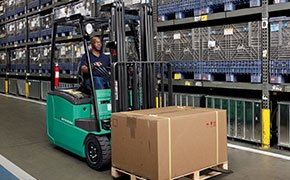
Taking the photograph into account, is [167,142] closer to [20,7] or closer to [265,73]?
[265,73]

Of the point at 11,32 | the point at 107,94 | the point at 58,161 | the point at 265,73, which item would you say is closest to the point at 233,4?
the point at 265,73

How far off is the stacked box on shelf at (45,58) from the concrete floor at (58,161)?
4.40 metres

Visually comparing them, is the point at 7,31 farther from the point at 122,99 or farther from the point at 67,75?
the point at 122,99

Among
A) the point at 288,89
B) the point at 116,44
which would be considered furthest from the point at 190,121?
the point at 288,89

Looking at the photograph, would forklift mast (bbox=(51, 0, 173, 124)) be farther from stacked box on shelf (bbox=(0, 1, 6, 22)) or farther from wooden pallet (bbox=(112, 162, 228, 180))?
stacked box on shelf (bbox=(0, 1, 6, 22))

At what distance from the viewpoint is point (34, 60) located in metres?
12.2

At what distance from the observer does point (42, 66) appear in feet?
→ 38.1

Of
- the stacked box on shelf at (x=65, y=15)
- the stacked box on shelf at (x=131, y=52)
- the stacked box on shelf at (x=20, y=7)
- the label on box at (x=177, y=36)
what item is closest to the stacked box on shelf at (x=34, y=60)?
the stacked box on shelf at (x=65, y=15)

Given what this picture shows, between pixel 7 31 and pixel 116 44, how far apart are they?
12.0 metres

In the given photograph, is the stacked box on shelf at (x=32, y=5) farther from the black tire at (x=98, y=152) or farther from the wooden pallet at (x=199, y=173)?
the wooden pallet at (x=199, y=173)

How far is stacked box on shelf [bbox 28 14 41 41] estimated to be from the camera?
12141mm

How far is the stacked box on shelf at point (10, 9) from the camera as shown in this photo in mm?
14289

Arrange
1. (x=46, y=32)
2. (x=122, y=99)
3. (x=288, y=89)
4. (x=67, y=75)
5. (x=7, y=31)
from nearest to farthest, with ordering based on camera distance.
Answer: (x=122, y=99)
(x=288, y=89)
(x=67, y=75)
(x=46, y=32)
(x=7, y=31)

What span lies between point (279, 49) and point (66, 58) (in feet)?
22.1
